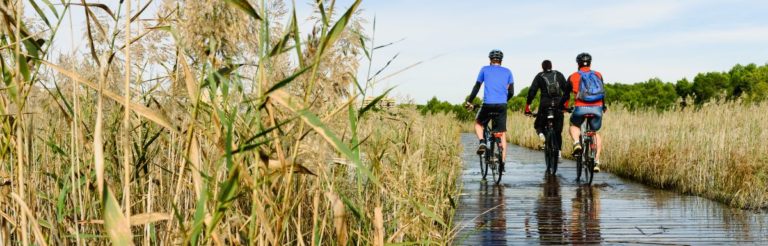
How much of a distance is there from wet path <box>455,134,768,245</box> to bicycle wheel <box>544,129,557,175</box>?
98cm

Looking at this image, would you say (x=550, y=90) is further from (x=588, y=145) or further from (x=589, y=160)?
(x=589, y=160)

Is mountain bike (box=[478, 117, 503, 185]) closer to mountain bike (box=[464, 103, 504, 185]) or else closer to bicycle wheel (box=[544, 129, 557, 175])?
mountain bike (box=[464, 103, 504, 185])

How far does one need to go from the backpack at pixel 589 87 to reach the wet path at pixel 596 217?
110 centimetres

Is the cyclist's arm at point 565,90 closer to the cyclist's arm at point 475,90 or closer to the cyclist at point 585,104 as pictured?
the cyclist at point 585,104

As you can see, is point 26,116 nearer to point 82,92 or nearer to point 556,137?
point 82,92

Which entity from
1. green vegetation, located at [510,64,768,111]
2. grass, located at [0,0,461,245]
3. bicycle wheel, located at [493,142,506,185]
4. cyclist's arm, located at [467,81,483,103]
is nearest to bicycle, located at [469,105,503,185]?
bicycle wheel, located at [493,142,506,185]

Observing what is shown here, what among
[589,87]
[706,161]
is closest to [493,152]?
[589,87]

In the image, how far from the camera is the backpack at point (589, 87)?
9789 mm

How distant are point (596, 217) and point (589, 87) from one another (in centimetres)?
293

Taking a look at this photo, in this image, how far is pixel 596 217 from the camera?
7207 mm

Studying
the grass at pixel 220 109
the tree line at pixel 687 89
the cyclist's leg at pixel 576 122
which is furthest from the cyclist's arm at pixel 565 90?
the tree line at pixel 687 89

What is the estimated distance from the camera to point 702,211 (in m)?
7.43

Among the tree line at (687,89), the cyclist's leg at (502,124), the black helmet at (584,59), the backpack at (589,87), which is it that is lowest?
the cyclist's leg at (502,124)

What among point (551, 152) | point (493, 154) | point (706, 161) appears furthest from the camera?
point (551, 152)
